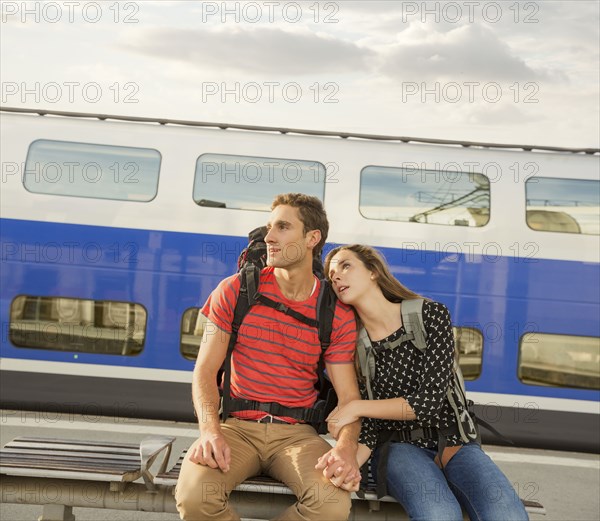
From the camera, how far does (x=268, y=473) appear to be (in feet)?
13.4

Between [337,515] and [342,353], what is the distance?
2.44ft

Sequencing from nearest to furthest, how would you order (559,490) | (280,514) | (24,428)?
(280,514), (559,490), (24,428)

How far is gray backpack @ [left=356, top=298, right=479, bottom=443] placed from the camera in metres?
4.02

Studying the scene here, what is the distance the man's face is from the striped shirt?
0.17 m

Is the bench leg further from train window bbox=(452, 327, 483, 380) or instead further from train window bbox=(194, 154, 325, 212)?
train window bbox=(452, 327, 483, 380)

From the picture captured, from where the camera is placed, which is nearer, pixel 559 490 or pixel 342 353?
pixel 342 353

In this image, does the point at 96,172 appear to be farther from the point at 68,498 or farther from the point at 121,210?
the point at 68,498

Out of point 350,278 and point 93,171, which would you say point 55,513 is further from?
point 93,171

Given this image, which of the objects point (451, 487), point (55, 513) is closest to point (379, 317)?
point (451, 487)

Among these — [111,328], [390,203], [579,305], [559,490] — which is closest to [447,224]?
[390,203]

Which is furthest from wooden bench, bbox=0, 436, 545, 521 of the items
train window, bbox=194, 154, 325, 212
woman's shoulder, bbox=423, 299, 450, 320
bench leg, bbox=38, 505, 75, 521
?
train window, bbox=194, 154, 325, 212

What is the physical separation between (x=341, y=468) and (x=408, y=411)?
1.45ft

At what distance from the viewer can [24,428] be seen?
27.6ft

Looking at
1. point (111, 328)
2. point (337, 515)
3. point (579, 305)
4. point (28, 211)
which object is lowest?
point (337, 515)
